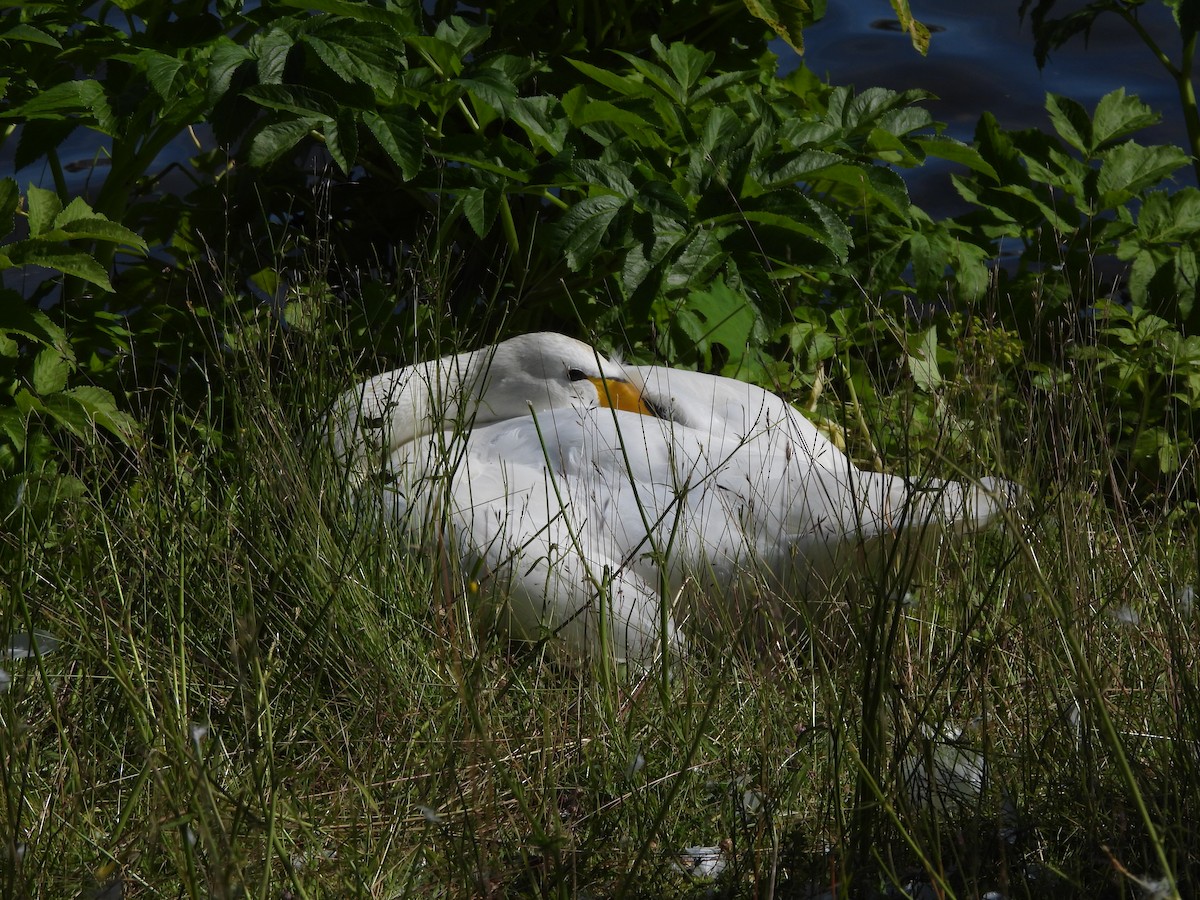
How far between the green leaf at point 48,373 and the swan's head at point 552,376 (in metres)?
1.04

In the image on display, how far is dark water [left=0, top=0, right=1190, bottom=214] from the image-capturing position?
6340mm

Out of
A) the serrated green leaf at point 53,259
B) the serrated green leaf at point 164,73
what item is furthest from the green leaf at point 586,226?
the serrated green leaf at point 53,259

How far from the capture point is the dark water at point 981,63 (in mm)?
6363

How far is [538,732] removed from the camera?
221cm

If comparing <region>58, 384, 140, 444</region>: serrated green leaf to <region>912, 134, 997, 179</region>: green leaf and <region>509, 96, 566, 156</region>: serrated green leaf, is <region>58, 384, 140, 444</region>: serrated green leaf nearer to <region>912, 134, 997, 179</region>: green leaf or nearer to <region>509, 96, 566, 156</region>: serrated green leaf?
<region>509, 96, 566, 156</region>: serrated green leaf

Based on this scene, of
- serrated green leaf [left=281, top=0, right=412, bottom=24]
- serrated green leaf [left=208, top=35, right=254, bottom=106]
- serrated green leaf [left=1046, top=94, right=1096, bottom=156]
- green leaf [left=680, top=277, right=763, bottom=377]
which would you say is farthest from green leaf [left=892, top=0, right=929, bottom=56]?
serrated green leaf [left=208, top=35, right=254, bottom=106]

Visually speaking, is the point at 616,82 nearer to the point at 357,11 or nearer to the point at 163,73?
the point at 357,11

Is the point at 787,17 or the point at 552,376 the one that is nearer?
the point at 552,376

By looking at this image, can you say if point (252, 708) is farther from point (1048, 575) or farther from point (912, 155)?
point (912, 155)

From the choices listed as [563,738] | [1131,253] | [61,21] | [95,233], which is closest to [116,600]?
[95,233]

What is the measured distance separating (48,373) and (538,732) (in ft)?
5.10

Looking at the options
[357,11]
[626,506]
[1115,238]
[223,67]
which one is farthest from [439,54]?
[1115,238]

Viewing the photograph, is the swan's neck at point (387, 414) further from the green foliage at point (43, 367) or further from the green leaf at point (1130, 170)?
the green leaf at point (1130, 170)

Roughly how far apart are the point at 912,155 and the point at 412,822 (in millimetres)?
2527
